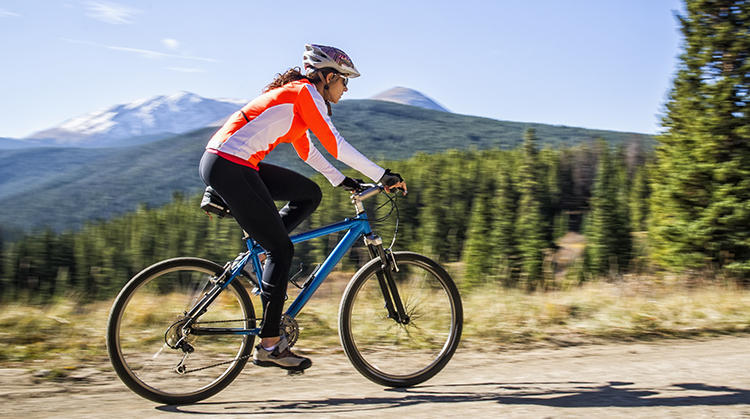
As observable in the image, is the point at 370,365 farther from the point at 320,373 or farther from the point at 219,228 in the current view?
the point at 219,228

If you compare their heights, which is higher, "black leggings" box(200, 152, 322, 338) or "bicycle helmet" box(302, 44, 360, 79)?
"bicycle helmet" box(302, 44, 360, 79)

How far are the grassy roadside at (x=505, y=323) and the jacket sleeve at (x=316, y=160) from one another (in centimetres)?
164

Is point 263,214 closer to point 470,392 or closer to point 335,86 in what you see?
point 335,86

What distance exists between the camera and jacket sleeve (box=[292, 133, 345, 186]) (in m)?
4.09

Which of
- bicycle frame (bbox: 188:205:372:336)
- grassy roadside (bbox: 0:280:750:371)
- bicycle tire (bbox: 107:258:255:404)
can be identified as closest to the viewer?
bicycle tire (bbox: 107:258:255:404)

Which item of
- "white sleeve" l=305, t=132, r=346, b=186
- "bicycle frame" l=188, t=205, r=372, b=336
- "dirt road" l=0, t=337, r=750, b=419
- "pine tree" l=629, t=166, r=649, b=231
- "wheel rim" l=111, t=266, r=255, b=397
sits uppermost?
"pine tree" l=629, t=166, r=649, b=231

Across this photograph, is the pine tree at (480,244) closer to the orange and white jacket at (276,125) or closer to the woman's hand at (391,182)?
the woman's hand at (391,182)

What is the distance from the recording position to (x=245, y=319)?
3.91 m

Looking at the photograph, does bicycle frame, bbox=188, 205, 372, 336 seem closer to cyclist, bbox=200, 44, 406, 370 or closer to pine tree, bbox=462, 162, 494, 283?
cyclist, bbox=200, 44, 406, 370

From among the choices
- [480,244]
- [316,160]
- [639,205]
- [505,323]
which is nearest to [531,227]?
[480,244]

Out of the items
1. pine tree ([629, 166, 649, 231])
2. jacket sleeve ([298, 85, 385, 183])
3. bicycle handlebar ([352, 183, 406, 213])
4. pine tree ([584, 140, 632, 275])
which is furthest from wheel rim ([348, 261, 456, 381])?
pine tree ([629, 166, 649, 231])

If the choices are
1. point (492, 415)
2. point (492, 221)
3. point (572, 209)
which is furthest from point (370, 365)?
point (572, 209)

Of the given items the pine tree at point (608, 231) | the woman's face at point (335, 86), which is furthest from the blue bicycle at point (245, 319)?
the pine tree at point (608, 231)

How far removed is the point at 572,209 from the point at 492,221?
73.2 feet
